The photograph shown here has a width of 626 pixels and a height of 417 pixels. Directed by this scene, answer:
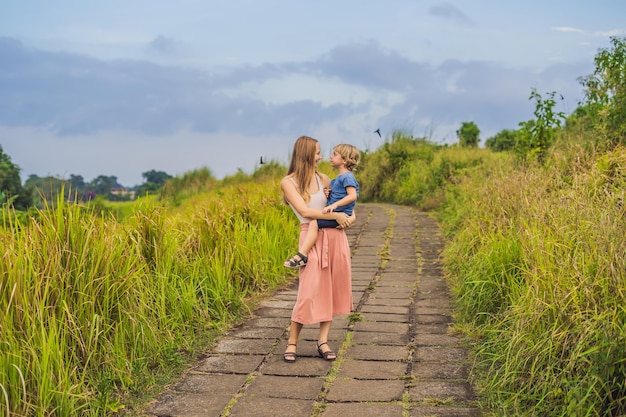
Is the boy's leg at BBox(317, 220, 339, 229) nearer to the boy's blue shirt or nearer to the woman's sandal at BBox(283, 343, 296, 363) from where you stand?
the boy's blue shirt

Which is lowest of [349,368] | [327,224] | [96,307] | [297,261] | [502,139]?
[349,368]

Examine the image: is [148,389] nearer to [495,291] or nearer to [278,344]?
[278,344]

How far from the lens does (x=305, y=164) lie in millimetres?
4895

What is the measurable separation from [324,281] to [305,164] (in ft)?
2.88

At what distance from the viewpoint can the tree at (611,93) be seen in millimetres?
9352

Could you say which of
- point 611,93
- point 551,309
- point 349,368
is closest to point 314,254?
point 349,368

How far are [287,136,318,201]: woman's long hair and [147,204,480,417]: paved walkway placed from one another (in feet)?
4.11

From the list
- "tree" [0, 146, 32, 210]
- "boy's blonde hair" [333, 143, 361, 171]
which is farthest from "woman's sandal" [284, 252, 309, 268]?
"tree" [0, 146, 32, 210]

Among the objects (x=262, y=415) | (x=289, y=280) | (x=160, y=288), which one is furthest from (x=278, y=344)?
(x=289, y=280)

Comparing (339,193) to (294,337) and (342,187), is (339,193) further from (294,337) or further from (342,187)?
(294,337)

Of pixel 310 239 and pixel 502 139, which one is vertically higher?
pixel 502 139

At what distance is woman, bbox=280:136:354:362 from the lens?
4828 mm

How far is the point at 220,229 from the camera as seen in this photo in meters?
6.84

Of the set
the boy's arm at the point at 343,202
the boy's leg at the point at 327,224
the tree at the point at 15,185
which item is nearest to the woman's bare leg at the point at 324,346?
the boy's leg at the point at 327,224
